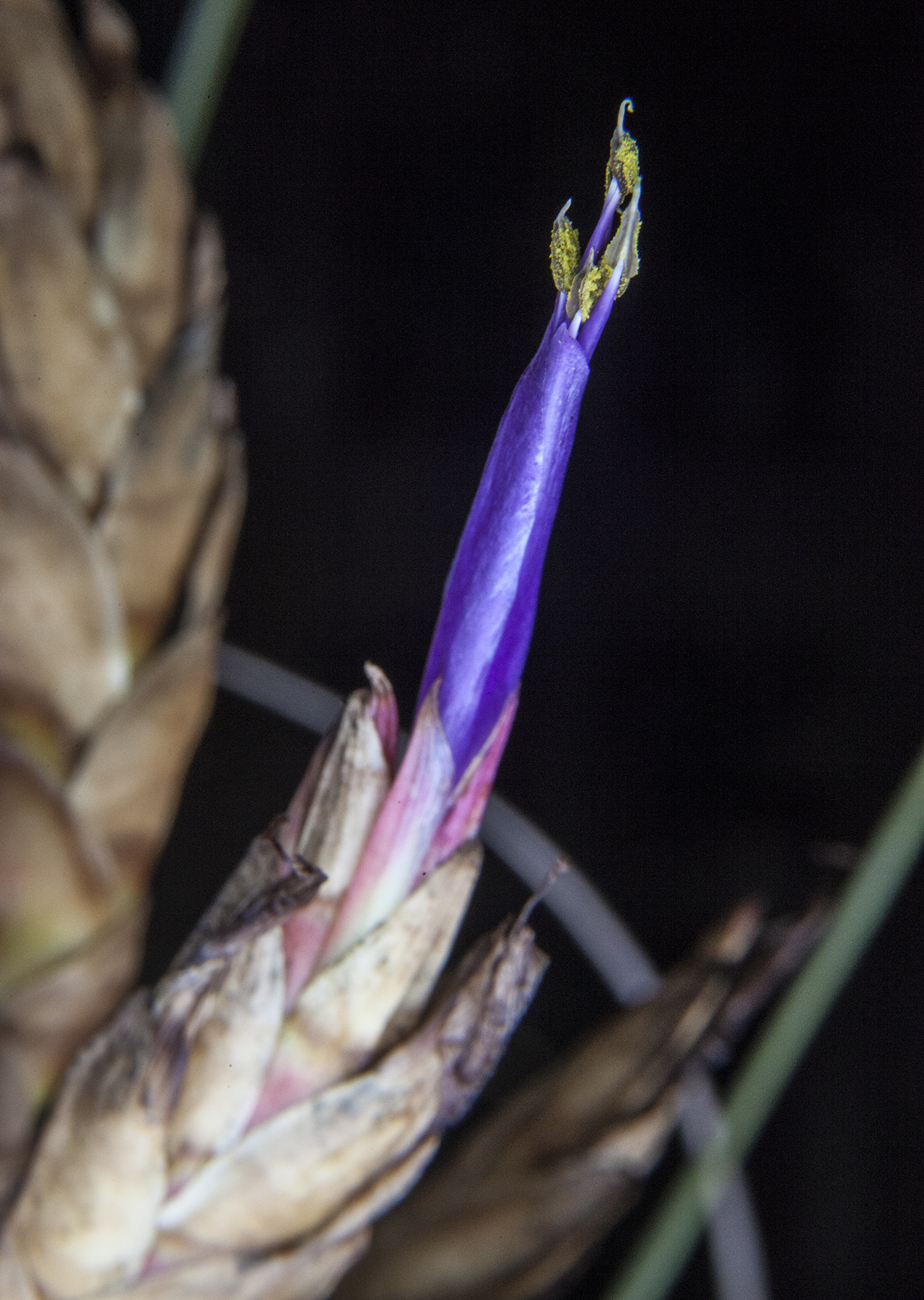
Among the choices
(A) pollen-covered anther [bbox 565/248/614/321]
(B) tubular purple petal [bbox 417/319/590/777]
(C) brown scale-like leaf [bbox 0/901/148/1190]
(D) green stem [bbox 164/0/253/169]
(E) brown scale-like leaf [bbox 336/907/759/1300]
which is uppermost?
(D) green stem [bbox 164/0/253/169]

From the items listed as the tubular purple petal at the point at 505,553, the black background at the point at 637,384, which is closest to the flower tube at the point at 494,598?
the tubular purple petal at the point at 505,553

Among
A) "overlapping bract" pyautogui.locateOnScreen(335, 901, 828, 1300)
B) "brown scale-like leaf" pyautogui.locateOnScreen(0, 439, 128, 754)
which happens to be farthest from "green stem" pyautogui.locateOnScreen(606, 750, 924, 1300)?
Result: "brown scale-like leaf" pyautogui.locateOnScreen(0, 439, 128, 754)

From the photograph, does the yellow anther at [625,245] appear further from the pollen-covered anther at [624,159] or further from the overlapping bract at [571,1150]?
the overlapping bract at [571,1150]

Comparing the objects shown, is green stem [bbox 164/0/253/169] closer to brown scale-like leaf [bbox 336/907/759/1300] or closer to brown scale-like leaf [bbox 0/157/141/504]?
brown scale-like leaf [bbox 0/157/141/504]

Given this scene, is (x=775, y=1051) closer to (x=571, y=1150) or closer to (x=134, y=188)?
(x=571, y=1150)

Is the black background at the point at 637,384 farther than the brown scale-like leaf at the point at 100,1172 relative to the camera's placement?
Yes

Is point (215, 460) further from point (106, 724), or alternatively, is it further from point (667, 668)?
point (667, 668)
